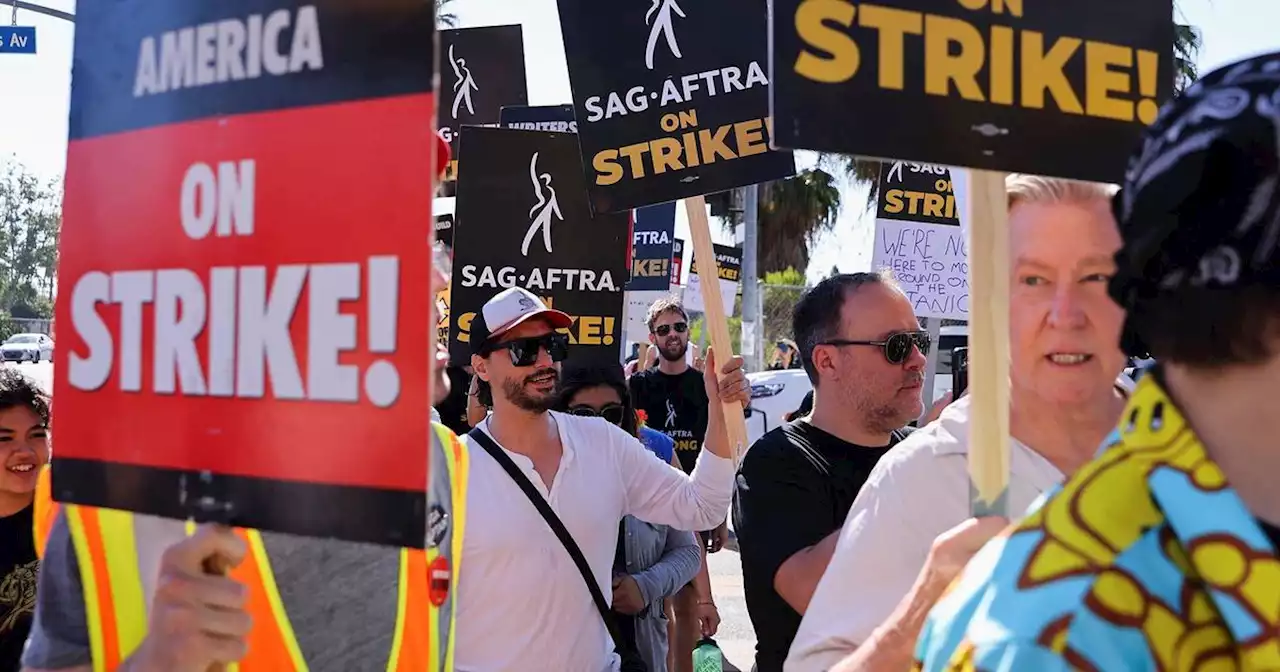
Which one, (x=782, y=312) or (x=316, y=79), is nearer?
(x=316, y=79)

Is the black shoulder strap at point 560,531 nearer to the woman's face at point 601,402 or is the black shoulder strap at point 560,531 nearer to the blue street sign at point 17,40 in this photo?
the woman's face at point 601,402

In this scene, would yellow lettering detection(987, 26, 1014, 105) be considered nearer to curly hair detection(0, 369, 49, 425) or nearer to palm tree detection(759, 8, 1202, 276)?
curly hair detection(0, 369, 49, 425)

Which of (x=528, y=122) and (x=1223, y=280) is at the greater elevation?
(x=528, y=122)

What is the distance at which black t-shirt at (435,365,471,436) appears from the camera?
19.5ft

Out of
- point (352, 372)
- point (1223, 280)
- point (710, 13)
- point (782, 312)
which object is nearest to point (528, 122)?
point (710, 13)

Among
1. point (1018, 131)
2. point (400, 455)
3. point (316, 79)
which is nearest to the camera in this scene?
point (400, 455)

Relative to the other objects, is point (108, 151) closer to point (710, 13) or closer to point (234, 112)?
point (234, 112)

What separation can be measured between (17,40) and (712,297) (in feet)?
42.7

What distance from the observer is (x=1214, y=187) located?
1.04m

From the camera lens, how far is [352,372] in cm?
149

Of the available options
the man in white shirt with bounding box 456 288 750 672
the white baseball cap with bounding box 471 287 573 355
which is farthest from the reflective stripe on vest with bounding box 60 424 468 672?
the white baseball cap with bounding box 471 287 573 355

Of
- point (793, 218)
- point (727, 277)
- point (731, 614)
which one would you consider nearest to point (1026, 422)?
point (731, 614)

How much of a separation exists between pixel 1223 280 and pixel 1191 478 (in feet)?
0.57

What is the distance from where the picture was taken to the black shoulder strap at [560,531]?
3.53 meters
